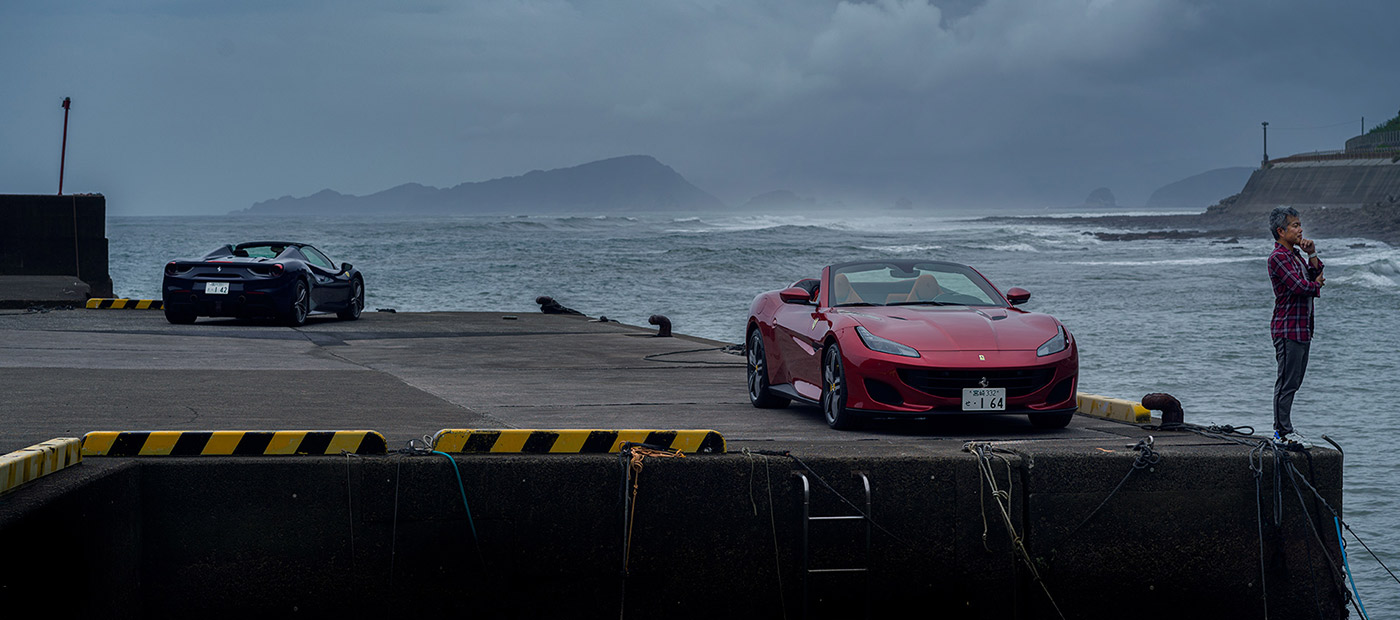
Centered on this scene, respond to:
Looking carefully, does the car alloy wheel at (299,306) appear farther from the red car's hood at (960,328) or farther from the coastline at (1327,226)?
the coastline at (1327,226)

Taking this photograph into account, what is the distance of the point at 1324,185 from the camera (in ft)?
373

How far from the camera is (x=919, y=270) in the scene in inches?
396

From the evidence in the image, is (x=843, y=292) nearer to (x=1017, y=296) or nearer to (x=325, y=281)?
(x=1017, y=296)

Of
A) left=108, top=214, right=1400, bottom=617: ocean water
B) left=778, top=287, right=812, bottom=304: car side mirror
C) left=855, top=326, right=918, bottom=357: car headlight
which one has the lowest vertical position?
left=108, top=214, right=1400, bottom=617: ocean water

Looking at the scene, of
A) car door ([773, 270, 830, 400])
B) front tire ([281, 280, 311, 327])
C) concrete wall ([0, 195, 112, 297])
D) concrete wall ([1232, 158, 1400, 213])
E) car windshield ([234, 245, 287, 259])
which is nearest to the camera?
car door ([773, 270, 830, 400])

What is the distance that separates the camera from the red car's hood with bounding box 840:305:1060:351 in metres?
8.45

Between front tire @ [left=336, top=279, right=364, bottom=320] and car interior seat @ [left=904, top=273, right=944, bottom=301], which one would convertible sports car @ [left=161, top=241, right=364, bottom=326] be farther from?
car interior seat @ [left=904, top=273, right=944, bottom=301]

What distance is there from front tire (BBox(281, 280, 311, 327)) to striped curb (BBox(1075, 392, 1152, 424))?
12935 millimetres

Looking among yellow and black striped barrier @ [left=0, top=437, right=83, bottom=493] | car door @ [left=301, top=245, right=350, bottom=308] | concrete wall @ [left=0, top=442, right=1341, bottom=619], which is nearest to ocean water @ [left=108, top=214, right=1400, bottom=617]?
concrete wall @ [left=0, top=442, right=1341, bottom=619]

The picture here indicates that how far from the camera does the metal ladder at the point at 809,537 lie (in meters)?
6.35

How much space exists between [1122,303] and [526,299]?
18003 mm

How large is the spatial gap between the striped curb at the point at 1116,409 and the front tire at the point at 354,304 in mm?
14542

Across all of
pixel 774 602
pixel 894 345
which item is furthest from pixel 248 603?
pixel 894 345

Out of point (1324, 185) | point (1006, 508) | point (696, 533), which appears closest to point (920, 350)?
point (1006, 508)
